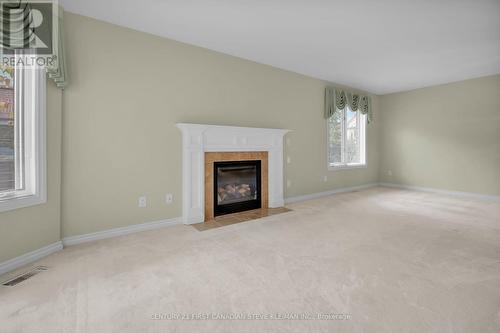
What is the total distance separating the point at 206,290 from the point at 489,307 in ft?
6.58

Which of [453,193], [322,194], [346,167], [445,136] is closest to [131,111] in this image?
[322,194]

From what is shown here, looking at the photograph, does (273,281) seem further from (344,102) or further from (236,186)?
(344,102)

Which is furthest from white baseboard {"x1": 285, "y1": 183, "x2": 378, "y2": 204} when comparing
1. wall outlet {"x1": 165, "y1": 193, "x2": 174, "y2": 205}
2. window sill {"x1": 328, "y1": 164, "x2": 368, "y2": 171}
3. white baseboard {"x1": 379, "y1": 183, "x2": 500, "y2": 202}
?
wall outlet {"x1": 165, "y1": 193, "x2": 174, "y2": 205}

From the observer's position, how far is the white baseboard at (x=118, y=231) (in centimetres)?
267

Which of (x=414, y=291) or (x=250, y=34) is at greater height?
(x=250, y=34)

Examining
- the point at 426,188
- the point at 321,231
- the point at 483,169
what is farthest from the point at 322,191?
the point at 483,169

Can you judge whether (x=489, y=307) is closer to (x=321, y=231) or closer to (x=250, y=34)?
(x=321, y=231)

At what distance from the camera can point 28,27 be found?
2.17 metres

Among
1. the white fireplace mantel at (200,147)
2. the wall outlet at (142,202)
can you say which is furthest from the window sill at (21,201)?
the white fireplace mantel at (200,147)

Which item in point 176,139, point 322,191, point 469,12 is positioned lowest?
point 322,191

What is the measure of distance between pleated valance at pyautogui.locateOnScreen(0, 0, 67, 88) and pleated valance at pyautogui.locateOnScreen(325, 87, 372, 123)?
185 inches

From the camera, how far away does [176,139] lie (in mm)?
3346

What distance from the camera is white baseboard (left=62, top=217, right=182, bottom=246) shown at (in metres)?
2.67

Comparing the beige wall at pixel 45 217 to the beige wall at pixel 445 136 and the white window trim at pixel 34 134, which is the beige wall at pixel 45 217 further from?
the beige wall at pixel 445 136
